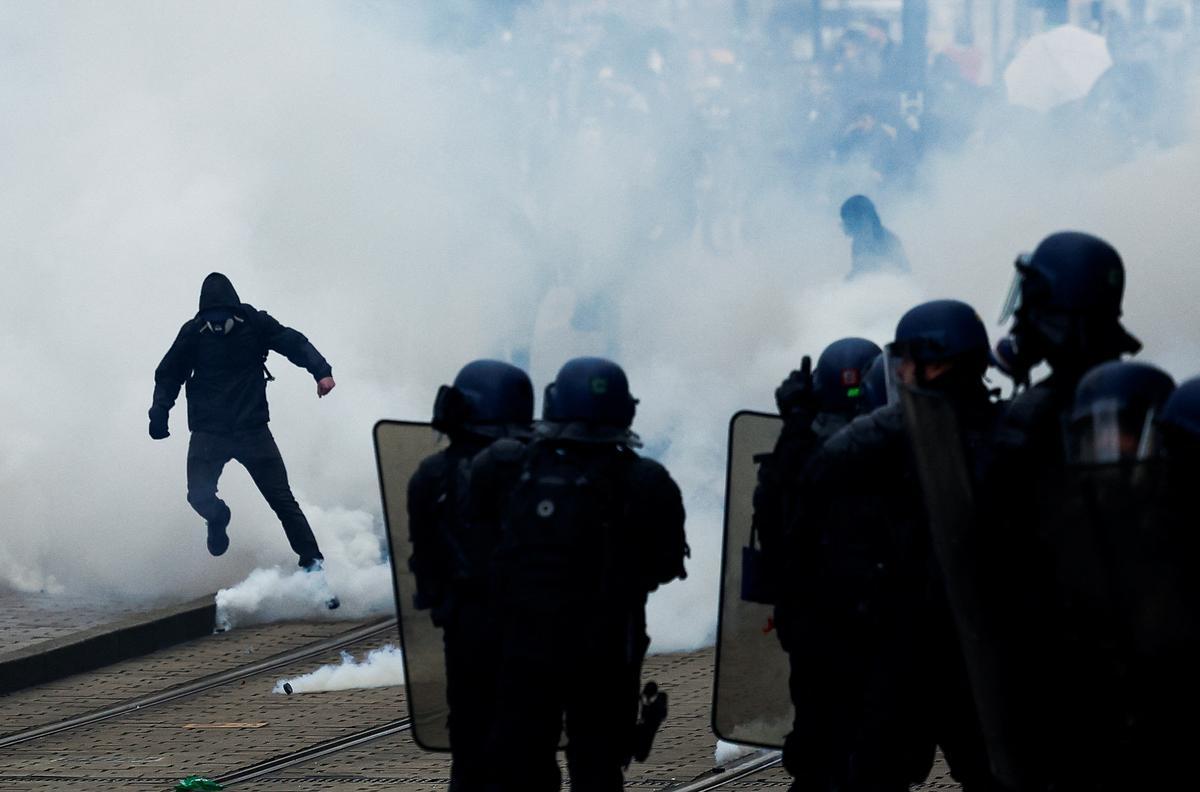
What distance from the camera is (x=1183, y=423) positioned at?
3.12 metres

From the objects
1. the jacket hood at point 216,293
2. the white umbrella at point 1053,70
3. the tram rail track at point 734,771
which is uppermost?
the white umbrella at point 1053,70

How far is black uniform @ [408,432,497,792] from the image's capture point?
16.4 ft

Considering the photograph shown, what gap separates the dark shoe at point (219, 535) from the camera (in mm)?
10805

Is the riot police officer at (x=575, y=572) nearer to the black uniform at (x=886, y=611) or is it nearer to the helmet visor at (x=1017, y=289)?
the black uniform at (x=886, y=611)

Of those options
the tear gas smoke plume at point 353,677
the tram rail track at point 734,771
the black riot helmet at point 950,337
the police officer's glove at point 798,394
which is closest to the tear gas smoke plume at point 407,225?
the tear gas smoke plume at point 353,677

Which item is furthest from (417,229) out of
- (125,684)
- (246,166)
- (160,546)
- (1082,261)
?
(1082,261)

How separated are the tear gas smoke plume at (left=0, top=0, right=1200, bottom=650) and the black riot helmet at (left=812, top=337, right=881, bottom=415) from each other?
20.2 ft

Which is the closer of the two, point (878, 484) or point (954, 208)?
point (878, 484)

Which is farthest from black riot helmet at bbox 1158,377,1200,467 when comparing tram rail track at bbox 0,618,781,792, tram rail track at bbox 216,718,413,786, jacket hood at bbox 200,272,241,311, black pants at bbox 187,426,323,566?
jacket hood at bbox 200,272,241,311

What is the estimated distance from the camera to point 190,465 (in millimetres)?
10758

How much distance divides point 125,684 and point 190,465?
5.94 feet

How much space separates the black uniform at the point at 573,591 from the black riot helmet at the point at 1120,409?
5.14ft

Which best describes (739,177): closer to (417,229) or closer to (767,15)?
(767,15)

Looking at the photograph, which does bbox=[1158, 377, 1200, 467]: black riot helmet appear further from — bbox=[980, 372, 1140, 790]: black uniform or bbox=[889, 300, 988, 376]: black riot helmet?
bbox=[889, 300, 988, 376]: black riot helmet
